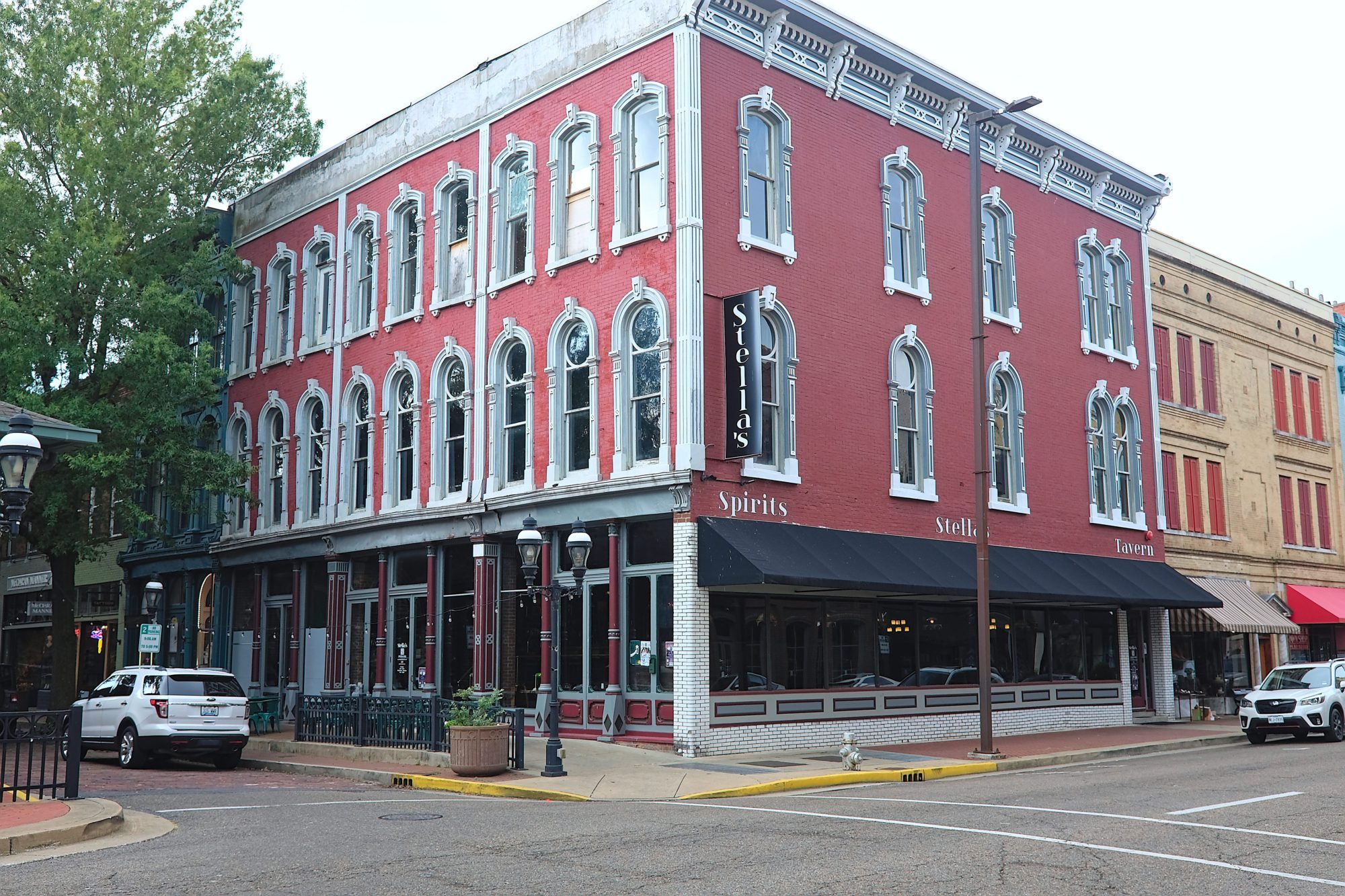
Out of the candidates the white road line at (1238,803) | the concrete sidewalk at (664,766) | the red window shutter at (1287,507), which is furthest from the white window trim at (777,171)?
the red window shutter at (1287,507)

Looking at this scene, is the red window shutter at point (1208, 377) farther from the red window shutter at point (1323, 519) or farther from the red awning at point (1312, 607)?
the red window shutter at point (1323, 519)

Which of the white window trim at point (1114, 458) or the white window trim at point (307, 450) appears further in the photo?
the white window trim at point (1114, 458)

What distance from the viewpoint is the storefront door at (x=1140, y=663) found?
31.6 m

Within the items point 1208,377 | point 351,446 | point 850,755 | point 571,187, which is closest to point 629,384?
point 571,187

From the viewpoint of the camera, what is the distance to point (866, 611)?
2425 cm

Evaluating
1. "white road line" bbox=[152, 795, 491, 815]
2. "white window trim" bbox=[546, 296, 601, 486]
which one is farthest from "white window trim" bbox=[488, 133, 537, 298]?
"white road line" bbox=[152, 795, 491, 815]

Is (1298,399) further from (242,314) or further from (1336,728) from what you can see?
(242,314)

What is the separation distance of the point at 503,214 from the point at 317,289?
7.62 metres

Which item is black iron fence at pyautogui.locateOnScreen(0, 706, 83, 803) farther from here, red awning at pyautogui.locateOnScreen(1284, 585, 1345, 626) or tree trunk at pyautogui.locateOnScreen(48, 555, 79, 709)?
red awning at pyautogui.locateOnScreen(1284, 585, 1345, 626)

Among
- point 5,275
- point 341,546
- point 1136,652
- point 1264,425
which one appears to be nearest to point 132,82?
point 5,275

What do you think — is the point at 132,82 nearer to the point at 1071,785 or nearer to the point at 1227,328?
the point at 1071,785

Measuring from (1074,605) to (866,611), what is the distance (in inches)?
297

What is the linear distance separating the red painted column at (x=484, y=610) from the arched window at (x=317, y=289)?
8840 millimetres

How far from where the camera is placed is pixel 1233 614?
1314 inches
